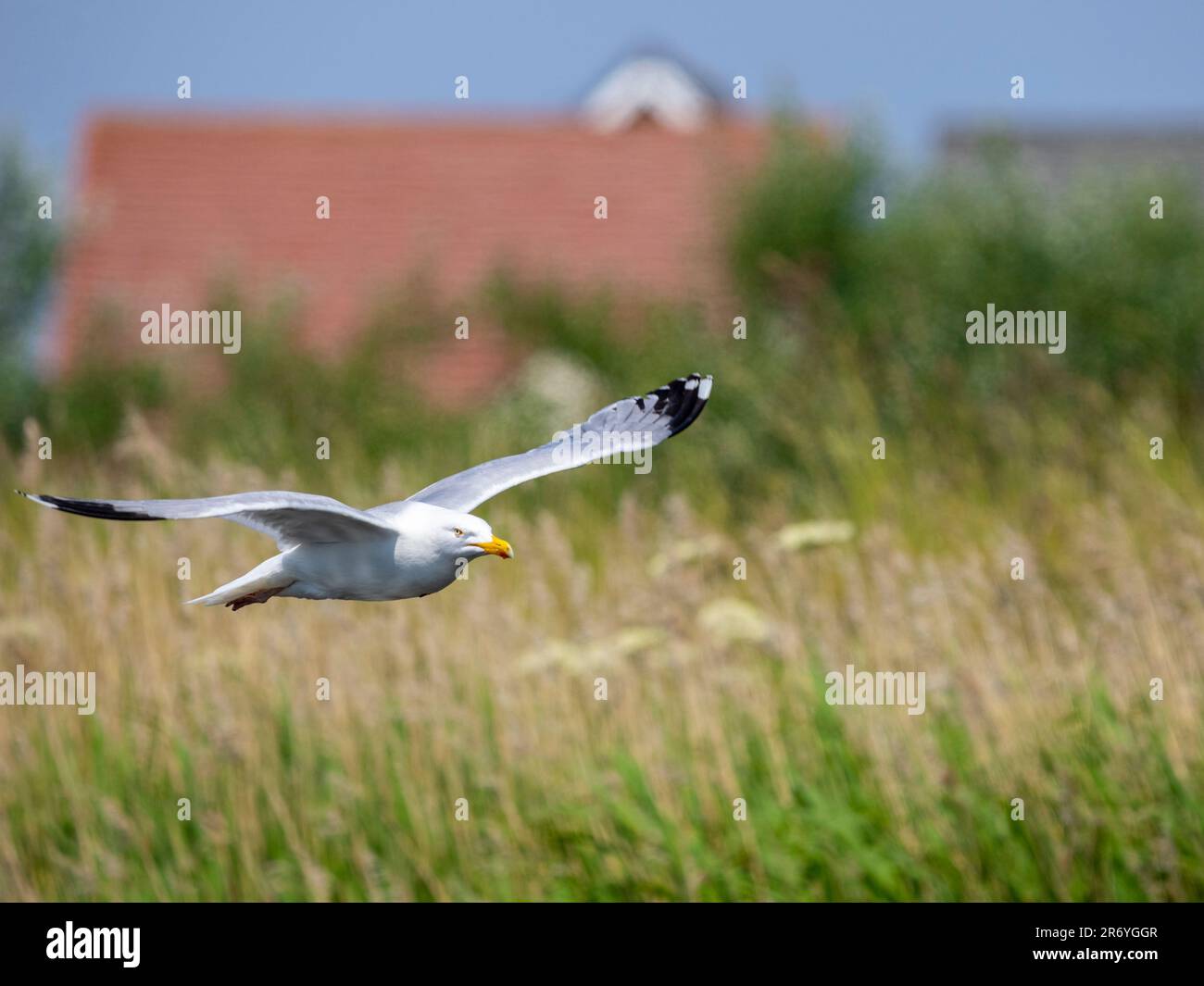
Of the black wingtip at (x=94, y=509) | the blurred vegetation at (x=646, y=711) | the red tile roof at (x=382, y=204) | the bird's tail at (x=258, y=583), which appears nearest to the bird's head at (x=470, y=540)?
the bird's tail at (x=258, y=583)

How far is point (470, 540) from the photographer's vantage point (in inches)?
63.9

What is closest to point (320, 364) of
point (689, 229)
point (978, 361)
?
point (978, 361)

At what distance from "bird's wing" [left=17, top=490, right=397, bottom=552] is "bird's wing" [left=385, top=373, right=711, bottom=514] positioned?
10 centimetres

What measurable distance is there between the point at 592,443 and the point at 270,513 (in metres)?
0.55

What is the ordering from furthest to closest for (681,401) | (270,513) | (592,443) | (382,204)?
(382,204) < (681,401) < (592,443) < (270,513)

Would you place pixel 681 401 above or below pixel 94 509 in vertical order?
above

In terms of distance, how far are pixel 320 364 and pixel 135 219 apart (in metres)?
9.16

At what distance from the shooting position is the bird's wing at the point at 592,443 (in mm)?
1933

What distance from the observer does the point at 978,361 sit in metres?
10.9

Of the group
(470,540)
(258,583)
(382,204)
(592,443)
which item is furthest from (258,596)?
(382,204)

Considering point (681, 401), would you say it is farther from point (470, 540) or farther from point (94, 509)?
point (94, 509)

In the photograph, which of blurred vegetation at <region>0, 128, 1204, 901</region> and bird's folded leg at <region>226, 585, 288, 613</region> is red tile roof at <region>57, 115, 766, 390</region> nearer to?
blurred vegetation at <region>0, 128, 1204, 901</region>

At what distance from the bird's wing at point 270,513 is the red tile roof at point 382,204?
60.7ft
